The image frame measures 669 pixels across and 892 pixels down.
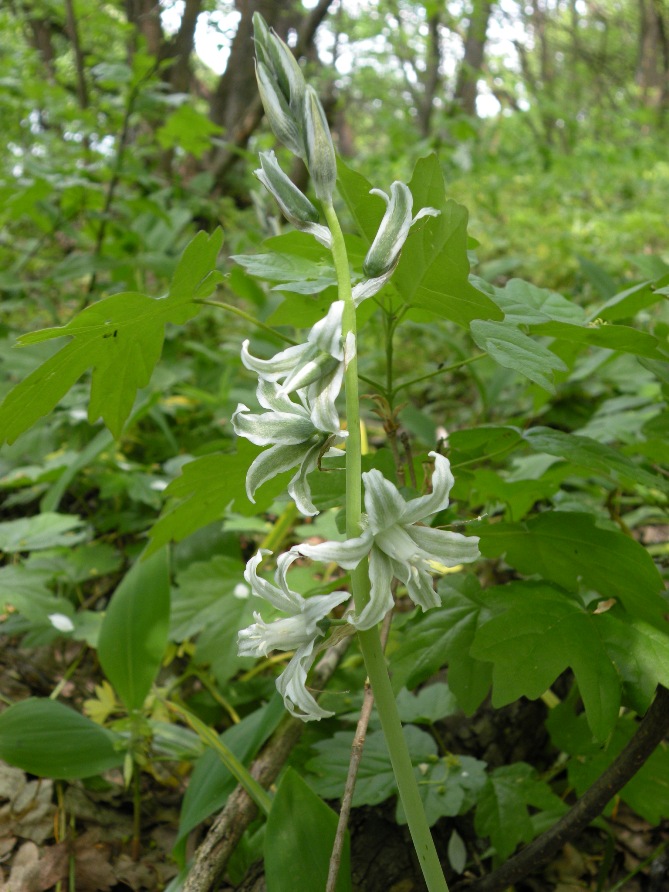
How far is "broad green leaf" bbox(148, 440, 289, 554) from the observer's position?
3.81 feet

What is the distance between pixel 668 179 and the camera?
8.05 meters

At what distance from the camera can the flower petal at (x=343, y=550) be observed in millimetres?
683

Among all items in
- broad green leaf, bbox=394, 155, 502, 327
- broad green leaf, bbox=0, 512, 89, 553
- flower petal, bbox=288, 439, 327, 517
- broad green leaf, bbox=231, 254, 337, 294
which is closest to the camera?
flower petal, bbox=288, 439, 327, 517

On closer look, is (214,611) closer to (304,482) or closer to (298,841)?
(298,841)

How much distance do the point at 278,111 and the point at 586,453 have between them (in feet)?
2.21

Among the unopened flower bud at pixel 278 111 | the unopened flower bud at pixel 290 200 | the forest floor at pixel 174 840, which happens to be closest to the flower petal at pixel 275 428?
the unopened flower bud at pixel 290 200

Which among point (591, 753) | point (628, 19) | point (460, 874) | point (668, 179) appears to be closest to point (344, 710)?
point (460, 874)

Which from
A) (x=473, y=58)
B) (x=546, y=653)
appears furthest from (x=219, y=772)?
(x=473, y=58)

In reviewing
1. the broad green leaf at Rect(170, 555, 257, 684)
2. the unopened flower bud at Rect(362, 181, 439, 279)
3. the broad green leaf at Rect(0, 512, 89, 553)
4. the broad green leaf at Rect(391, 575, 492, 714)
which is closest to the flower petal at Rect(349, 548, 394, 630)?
the unopened flower bud at Rect(362, 181, 439, 279)

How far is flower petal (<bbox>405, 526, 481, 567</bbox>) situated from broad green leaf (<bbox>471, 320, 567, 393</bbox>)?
32 cm

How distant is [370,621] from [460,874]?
91 centimetres

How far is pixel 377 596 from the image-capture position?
723mm

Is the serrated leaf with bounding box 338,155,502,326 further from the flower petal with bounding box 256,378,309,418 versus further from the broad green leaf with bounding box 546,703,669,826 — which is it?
the broad green leaf with bounding box 546,703,669,826

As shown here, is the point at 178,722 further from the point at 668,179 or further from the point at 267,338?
the point at 668,179
